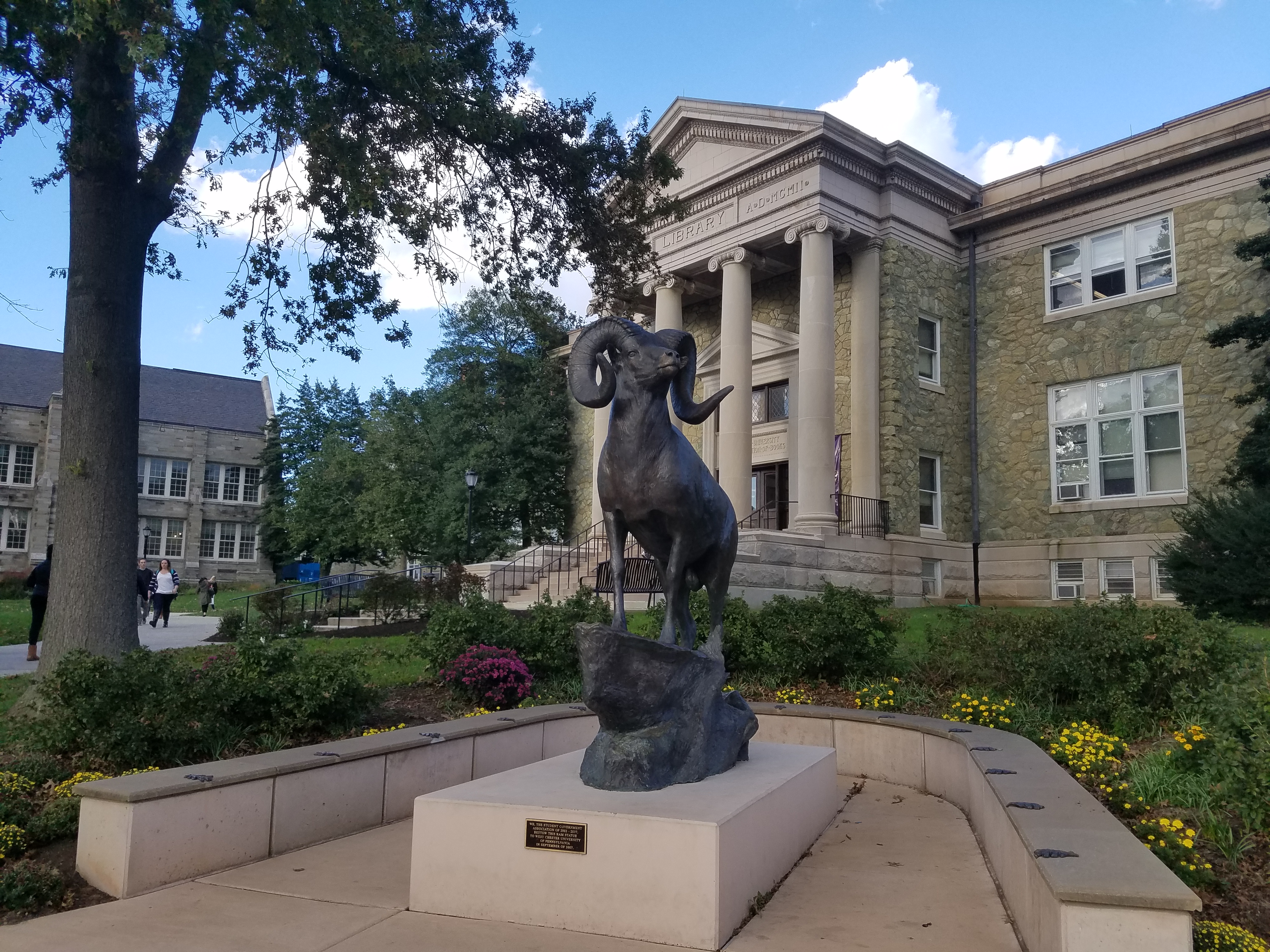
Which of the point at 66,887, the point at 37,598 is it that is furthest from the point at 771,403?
the point at 66,887

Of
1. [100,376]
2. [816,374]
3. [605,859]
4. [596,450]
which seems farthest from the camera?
[596,450]

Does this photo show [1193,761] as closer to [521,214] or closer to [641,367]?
[641,367]

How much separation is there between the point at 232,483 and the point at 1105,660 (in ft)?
194

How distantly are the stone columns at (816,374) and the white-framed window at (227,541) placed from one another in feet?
151

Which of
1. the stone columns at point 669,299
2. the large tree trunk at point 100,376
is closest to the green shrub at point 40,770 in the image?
the large tree trunk at point 100,376

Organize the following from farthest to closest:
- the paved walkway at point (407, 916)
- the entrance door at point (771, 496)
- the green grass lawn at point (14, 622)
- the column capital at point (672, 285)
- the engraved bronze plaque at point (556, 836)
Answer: the entrance door at point (771, 496) → the column capital at point (672, 285) → the green grass lawn at point (14, 622) → the engraved bronze plaque at point (556, 836) → the paved walkway at point (407, 916)

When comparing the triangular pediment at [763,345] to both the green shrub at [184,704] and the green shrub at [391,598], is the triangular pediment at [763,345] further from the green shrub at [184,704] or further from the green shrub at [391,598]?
the green shrub at [184,704]

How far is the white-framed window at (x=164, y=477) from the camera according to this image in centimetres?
5684

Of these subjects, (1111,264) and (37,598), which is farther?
(1111,264)

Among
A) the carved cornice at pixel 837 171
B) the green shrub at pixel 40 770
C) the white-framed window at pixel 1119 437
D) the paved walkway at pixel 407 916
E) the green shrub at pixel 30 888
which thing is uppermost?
the carved cornice at pixel 837 171

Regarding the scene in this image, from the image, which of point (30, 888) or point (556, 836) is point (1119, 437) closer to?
point (556, 836)

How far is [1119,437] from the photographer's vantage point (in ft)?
75.9

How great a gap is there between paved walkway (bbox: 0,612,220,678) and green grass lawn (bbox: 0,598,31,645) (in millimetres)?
1237

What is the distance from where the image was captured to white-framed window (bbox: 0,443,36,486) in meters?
53.2
